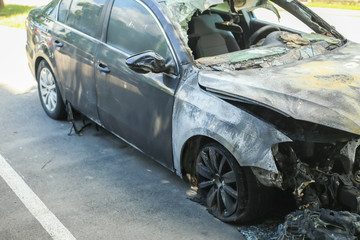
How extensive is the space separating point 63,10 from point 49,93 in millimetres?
1158

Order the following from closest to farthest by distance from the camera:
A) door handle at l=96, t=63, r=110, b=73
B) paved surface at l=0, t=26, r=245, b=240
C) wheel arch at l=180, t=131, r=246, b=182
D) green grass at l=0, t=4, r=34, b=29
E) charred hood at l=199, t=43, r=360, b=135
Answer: charred hood at l=199, t=43, r=360, b=135 → wheel arch at l=180, t=131, r=246, b=182 → paved surface at l=0, t=26, r=245, b=240 → door handle at l=96, t=63, r=110, b=73 → green grass at l=0, t=4, r=34, b=29

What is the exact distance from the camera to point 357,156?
3592 mm

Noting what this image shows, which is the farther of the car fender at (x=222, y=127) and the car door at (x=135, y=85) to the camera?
the car door at (x=135, y=85)

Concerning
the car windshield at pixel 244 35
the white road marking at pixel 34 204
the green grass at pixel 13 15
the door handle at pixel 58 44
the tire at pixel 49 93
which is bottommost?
the green grass at pixel 13 15

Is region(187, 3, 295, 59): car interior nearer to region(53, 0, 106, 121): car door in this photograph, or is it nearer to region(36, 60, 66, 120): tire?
region(53, 0, 106, 121): car door

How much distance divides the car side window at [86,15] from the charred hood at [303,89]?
1.61m

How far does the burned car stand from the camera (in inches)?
134

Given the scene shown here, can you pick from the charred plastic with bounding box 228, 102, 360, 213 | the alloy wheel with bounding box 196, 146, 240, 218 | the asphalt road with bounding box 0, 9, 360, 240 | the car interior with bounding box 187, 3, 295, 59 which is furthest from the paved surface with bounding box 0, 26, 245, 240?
the car interior with bounding box 187, 3, 295, 59

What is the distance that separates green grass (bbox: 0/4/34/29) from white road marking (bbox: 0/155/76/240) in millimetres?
9205

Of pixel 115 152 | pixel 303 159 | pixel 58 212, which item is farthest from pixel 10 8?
pixel 303 159

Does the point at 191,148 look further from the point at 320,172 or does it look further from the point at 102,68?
the point at 102,68

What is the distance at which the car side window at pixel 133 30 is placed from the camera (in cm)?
418

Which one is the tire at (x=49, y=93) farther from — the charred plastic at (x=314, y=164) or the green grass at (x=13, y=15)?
the green grass at (x=13, y=15)

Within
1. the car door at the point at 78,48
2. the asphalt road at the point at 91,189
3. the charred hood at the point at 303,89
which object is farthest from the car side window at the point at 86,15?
the charred hood at the point at 303,89
